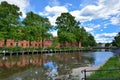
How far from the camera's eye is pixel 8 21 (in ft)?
213

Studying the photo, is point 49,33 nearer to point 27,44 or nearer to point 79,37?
point 27,44

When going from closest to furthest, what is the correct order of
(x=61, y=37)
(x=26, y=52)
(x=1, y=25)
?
(x=1, y=25)
(x=26, y=52)
(x=61, y=37)

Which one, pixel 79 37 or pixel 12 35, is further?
pixel 79 37

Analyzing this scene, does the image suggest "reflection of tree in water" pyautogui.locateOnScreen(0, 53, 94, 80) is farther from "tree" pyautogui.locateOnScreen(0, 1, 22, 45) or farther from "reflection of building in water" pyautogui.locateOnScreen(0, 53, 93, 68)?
"tree" pyautogui.locateOnScreen(0, 1, 22, 45)

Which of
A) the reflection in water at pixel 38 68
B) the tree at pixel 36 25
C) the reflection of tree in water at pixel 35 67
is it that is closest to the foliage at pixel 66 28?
the tree at pixel 36 25

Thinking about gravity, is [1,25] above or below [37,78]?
above

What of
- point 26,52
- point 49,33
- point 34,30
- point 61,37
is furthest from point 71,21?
point 26,52

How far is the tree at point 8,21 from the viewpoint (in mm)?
64688

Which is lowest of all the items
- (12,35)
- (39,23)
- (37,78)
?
(37,78)

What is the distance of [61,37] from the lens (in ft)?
327

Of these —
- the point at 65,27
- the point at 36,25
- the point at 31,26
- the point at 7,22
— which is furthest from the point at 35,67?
the point at 65,27

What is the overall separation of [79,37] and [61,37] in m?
19.3

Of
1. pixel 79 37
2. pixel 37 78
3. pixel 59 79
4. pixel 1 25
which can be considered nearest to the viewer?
pixel 59 79

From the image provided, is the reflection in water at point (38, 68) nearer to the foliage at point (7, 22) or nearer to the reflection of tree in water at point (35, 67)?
the reflection of tree in water at point (35, 67)
